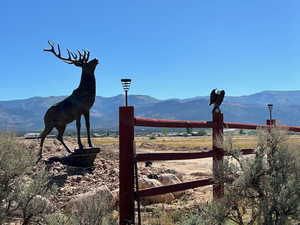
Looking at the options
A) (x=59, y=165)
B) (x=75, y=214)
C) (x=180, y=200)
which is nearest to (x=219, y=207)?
(x=75, y=214)

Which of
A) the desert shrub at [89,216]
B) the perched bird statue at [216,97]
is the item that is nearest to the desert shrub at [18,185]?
the desert shrub at [89,216]

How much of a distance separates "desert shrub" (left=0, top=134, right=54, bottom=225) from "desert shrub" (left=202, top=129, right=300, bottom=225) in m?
1.96

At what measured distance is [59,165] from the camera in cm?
→ 1169

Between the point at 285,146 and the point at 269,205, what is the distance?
71cm

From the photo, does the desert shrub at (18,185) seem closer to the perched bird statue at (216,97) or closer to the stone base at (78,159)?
the perched bird statue at (216,97)

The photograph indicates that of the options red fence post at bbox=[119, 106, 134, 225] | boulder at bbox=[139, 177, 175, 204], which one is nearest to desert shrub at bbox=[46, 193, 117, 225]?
red fence post at bbox=[119, 106, 134, 225]

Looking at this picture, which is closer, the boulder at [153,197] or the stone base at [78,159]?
the boulder at [153,197]

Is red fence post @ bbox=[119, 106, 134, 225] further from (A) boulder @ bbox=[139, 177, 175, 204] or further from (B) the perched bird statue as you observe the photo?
(A) boulder @ bbox=[139, 177, 175, 204]

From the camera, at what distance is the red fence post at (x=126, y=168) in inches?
228

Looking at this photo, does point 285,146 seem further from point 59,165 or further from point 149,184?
point 59,165

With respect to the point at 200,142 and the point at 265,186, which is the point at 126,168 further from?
the point at 200,142

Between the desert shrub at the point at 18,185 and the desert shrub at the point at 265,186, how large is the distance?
6.44 feet

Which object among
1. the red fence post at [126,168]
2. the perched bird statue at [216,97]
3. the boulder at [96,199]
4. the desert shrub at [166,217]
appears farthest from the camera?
the perched bird statue at [216,97]

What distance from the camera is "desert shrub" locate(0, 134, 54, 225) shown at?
15.8 feet
